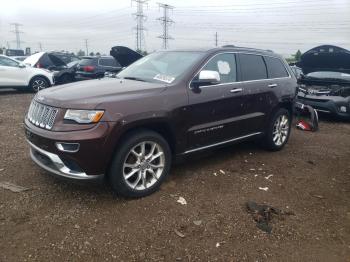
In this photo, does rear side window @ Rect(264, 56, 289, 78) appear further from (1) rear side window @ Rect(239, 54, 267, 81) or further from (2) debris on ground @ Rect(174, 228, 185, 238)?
(2) debris on ground @ Rect(174, 228, 185, 238)

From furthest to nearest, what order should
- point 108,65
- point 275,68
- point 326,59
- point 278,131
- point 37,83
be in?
point 108,65, point 37,83, point 326,59, point 278,131, point 275,68

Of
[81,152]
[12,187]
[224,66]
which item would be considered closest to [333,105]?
[224,66]

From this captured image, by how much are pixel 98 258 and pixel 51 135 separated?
1.32m

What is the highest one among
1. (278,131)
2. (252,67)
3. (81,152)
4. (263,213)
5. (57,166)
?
(252,67)

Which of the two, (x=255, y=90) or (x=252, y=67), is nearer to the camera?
(x=255, y=90)

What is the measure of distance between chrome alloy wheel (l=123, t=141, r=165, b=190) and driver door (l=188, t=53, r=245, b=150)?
0.52 m

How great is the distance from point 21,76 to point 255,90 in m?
10.1

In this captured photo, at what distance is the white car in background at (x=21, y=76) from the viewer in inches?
482

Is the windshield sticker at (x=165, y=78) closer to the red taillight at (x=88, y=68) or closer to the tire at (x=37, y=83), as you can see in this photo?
the red taillight at (x=88, y=68)

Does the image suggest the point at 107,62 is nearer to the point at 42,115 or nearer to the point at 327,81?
the point at 327,81

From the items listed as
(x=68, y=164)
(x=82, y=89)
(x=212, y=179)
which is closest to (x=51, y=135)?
(x=68, y=164)

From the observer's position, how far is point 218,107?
15.0ft

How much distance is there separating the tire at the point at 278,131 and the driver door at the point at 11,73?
9.99 m

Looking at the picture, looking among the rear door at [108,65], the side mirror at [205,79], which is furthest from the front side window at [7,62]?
the side mirror at [205,79]
